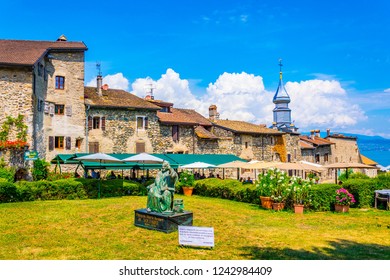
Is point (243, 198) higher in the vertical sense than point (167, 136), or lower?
lower

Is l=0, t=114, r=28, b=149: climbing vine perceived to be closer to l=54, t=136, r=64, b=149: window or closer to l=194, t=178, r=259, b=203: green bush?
l=54, t=136, r=64, b=149: window

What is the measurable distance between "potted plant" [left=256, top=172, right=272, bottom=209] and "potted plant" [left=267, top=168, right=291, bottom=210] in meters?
0.19

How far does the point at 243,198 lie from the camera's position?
62.4ft

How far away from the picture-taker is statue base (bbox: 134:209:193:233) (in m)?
10.8

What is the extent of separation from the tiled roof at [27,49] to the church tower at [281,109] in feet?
106

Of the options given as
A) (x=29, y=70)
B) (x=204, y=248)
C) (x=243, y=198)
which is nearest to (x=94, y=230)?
(x=204, y=248)

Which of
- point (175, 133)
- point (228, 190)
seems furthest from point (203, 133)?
point (228, 190)

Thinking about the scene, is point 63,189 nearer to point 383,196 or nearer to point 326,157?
point 383,196

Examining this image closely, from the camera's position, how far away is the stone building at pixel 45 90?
77.8 feet

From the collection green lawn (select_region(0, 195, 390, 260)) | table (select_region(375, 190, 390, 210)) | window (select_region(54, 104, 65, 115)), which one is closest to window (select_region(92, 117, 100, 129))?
window (select_region(54, 104, 65, 115))

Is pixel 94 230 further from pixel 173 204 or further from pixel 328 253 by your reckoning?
pixel 328 253

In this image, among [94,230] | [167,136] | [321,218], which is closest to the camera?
[94,230]

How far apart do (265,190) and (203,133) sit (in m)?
19.7

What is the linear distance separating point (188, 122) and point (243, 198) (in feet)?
53.2
